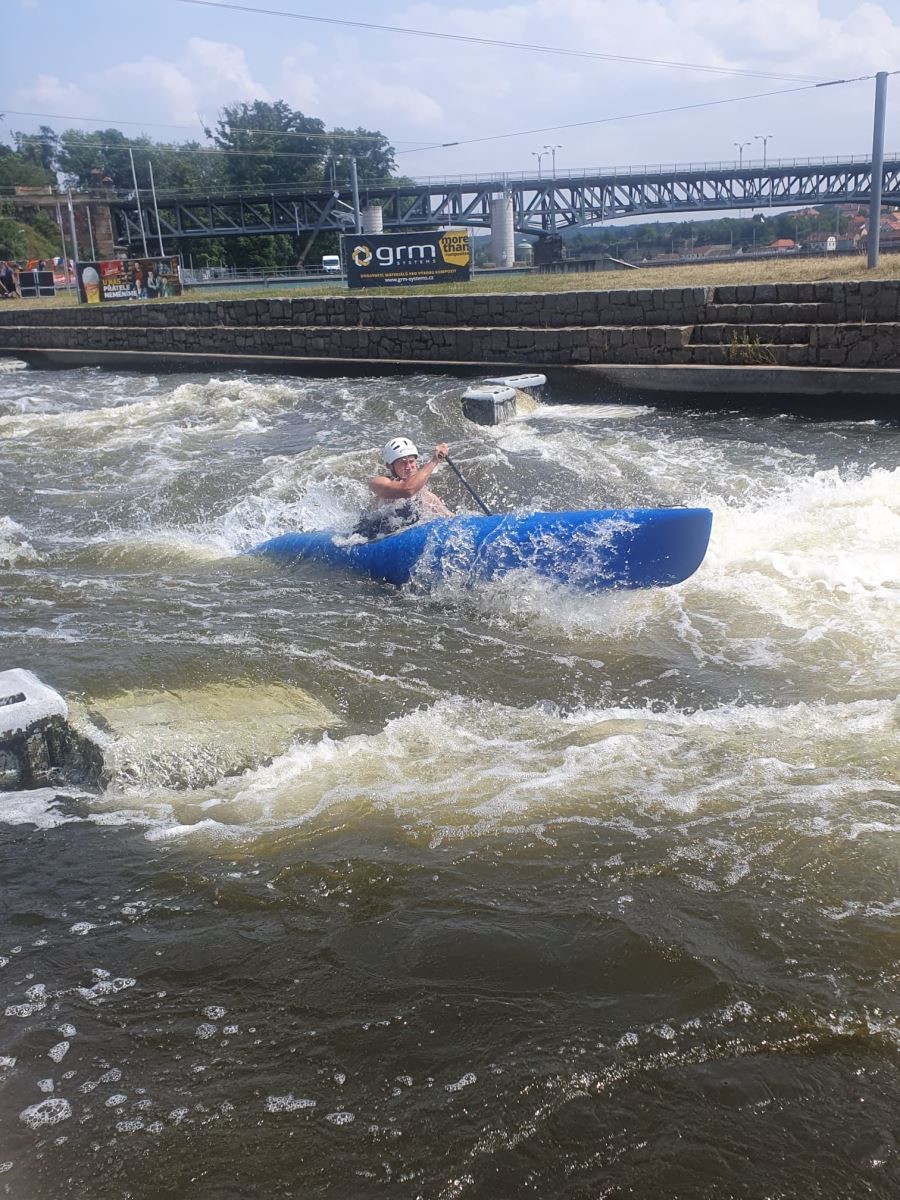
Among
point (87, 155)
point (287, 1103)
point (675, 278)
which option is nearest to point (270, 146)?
point (87, 155)

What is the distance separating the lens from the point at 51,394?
736 inches

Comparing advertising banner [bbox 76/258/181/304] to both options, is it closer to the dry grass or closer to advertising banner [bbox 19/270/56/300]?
the dry grass

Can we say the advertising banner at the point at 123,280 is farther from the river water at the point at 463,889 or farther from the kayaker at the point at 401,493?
the kayaker at the point at 401,493

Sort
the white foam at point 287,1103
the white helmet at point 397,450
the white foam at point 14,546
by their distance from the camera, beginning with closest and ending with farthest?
1. the white foam at point 287,1103
2. the white helmet at point 397,450
3. the white foam at point 14,546

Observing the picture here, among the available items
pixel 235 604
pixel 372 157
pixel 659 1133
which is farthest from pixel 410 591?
pixel 372 157

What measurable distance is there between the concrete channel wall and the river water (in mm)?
7048

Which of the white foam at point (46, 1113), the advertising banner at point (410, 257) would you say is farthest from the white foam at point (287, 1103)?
the advertising banner at point (410, 257)

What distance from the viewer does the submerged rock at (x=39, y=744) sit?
4.33m

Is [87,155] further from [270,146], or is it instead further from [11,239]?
[11,239]

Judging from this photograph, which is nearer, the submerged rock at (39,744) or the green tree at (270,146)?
the submerged rock at (39,744)

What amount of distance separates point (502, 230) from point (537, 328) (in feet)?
69.2

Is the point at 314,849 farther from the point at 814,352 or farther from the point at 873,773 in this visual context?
the point at 814,352

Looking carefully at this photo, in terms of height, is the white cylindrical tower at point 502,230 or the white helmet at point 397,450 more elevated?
the white cylindrical tower at point 502,230

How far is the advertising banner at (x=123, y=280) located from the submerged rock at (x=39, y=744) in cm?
2437
